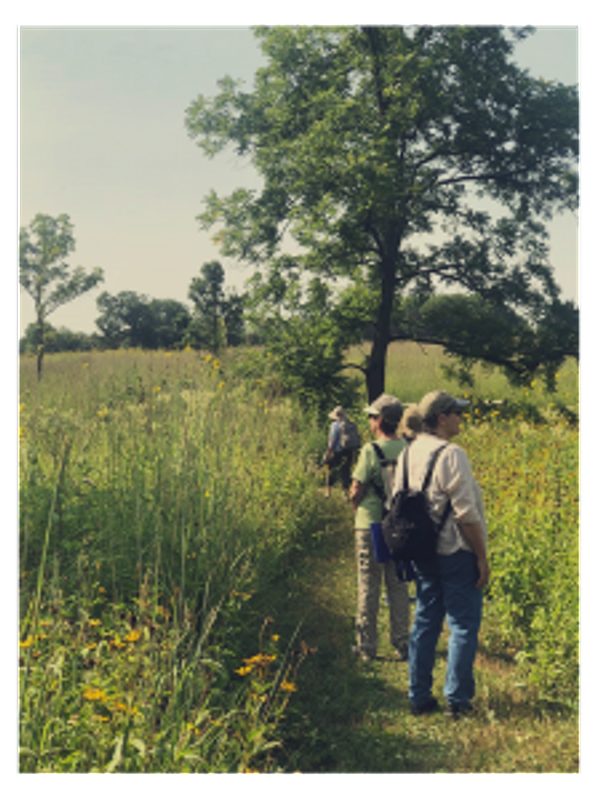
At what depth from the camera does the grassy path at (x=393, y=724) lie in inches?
149

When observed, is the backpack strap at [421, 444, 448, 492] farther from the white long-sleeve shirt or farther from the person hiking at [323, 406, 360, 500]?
the person hiking at [323, 406, 360, 500]

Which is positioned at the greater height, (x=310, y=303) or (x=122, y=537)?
(x=310, y=303)

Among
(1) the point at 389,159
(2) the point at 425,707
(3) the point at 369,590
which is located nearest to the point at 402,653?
(3) the point at 369,590

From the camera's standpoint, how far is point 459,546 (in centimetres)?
417

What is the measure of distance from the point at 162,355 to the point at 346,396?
7269mm

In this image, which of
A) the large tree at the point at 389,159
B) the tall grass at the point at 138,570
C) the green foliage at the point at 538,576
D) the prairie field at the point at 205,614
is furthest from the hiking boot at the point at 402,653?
the large tree at the point at 389,159

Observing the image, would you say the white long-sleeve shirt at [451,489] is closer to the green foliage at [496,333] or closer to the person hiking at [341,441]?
the person hiking at [341,441]

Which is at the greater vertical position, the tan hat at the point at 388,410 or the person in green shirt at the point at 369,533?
the tan hat at the point at 388,410

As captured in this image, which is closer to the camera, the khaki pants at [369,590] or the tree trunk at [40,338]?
the tree trunk at [40,338]

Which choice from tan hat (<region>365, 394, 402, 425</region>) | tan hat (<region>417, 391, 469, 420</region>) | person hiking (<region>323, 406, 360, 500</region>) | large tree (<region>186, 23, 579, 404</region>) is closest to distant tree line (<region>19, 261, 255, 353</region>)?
tan hat (<region>365, 394, 402, 425</region>)

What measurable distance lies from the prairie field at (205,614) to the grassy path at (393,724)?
1 centimetres
